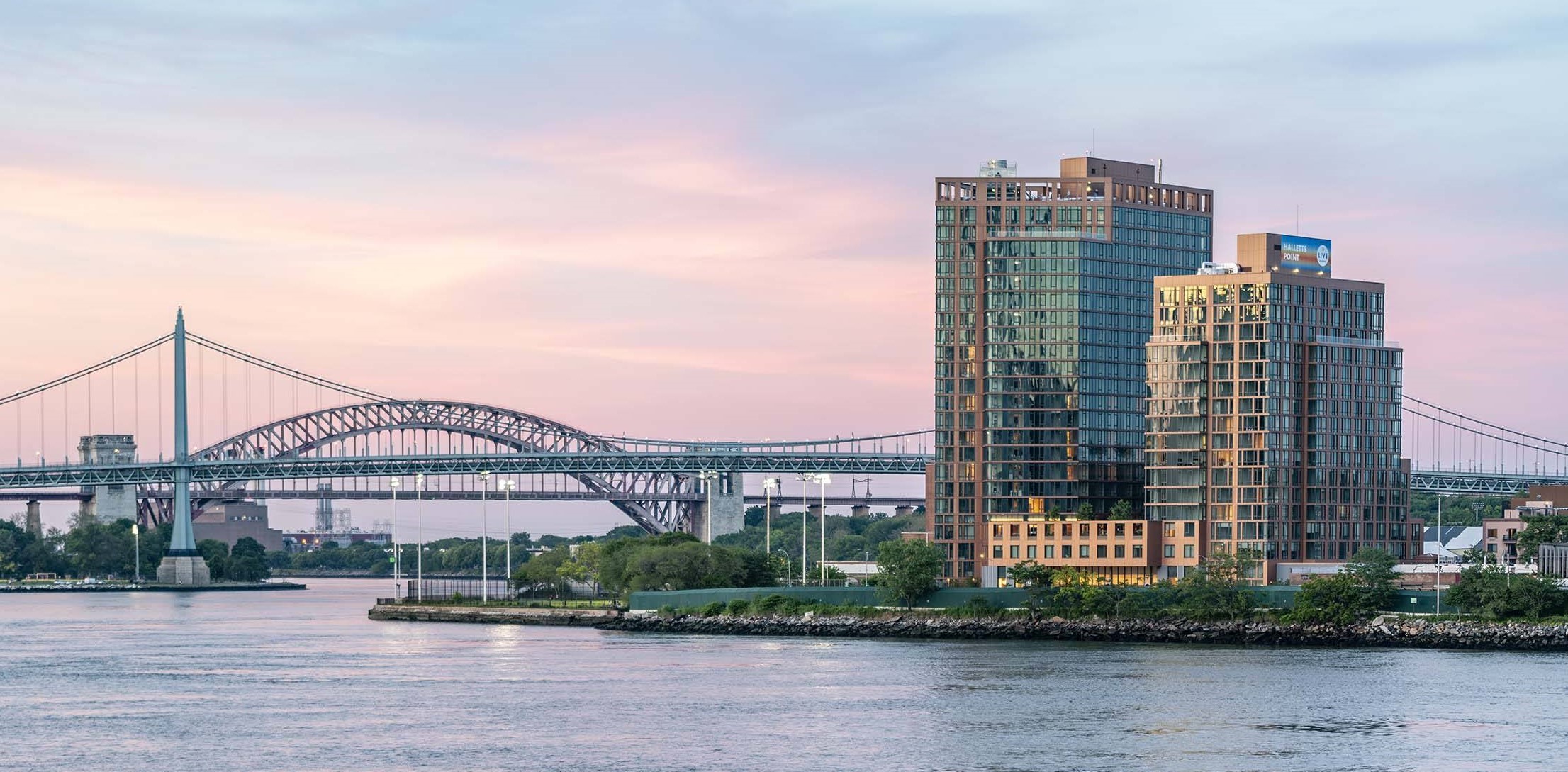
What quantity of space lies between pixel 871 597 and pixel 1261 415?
2869 cm

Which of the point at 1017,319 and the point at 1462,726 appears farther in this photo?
the point at 1017,319

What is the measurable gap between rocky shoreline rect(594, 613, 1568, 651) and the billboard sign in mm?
36255

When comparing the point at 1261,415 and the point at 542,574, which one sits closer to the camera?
the point at 1261,415

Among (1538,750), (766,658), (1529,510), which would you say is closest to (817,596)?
(766,658)

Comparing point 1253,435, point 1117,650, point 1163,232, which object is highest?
point 1163,232

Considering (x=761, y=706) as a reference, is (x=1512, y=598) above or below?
above

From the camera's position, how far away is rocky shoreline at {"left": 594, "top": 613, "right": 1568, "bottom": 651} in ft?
364

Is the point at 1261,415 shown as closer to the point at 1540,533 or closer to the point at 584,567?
the point at 1540,533

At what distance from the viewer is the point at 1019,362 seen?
160 metres

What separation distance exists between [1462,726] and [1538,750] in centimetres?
615

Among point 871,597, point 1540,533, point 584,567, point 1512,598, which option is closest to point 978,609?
point 871,597

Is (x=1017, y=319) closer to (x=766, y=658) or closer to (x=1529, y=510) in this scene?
(x=1529, y=510)

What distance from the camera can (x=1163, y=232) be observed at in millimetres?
167375

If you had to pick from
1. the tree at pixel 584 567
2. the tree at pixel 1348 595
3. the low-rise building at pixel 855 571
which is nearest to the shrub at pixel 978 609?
the tree at pixel 1348 595
